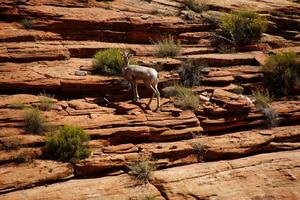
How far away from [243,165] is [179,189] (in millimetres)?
1859

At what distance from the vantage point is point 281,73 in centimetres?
1284

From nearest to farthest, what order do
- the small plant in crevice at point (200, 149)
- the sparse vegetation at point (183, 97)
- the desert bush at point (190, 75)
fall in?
1. the small plant in crevice at point (200, 149)
2. the sparse vegetation at point (183, 97)
3. the desert bush at point (190, 75)

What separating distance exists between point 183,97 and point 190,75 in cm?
135

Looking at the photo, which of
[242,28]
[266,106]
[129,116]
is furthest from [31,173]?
[242,28]

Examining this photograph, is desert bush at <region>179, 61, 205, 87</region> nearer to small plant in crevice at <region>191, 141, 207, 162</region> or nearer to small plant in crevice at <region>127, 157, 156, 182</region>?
small plant in crevice at <region>191, 141, 207, 162</region>

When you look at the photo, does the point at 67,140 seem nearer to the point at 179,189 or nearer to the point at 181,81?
the point at 179,189

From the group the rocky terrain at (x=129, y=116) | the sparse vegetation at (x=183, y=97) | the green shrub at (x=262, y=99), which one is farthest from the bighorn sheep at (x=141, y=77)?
the green shrub at (x=262, y=99)

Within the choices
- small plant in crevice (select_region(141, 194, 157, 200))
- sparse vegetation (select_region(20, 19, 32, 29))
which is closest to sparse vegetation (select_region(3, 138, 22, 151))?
small plant in crevice (select_region(141, 194, 157, 200))

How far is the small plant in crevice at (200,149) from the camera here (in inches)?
384

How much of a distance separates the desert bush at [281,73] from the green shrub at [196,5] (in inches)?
180

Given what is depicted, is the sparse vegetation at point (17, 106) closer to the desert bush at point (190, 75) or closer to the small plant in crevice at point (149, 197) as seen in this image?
the small plant in crevice at point (149, 197)

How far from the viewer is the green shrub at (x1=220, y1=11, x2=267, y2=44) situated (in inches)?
595

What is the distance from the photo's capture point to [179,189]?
28.6 feet

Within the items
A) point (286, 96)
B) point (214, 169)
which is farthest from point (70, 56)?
point (286, 96)
